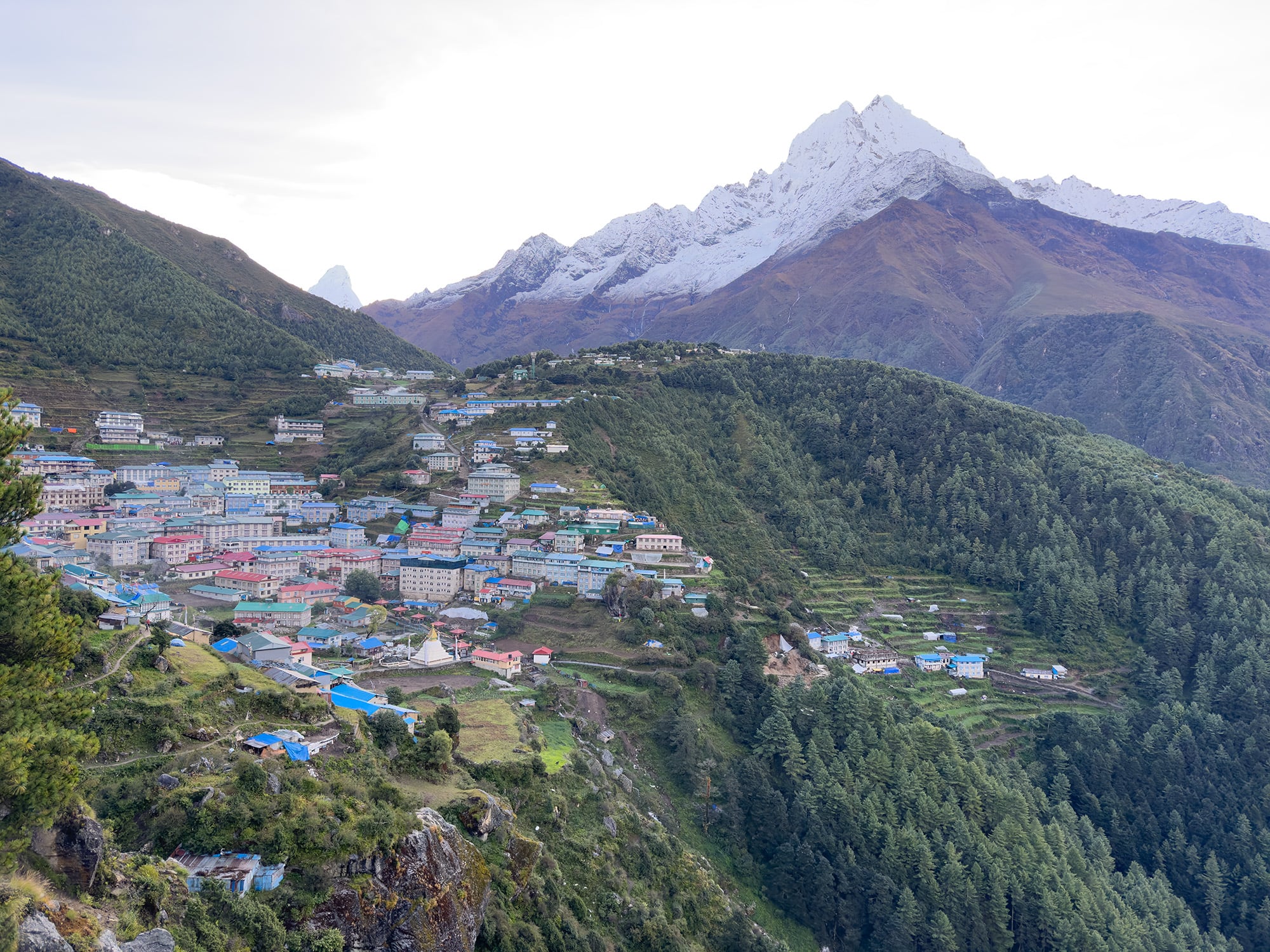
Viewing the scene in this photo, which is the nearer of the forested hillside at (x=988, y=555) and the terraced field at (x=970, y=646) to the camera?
the forested hillside at (x=988, y=555)

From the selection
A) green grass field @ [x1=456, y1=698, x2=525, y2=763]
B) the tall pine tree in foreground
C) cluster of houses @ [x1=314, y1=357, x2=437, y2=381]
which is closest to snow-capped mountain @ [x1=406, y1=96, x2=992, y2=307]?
cluster of houses @ [x1=314, y1=357, x2=437, y2=381]

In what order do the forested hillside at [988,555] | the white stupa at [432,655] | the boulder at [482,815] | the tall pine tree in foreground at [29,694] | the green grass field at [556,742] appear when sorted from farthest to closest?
1. the forested hillside at [988,555]
2. the white stupa at [432,655]
3. the green grass field at [556,742]
4. the boulder at [482,815]
5. the tall pine tree in foreground at [29,694]

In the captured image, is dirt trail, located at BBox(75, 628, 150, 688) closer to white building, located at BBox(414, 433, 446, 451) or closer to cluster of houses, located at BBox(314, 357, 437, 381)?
white building, located at BBox(414, 433, 446, 451)

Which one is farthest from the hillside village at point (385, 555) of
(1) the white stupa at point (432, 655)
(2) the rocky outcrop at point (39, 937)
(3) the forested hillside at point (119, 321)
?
(2) the rocky outcrop at point (39, 937)

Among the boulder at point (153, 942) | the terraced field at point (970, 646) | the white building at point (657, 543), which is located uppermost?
the boulder at point (153, 942)

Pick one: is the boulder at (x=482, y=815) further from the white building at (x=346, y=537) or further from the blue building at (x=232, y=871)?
the white building at (x=346, y=537)

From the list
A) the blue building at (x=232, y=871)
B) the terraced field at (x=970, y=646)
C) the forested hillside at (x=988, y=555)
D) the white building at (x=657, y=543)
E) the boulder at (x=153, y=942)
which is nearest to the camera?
the boulder at (x=153, y=942)

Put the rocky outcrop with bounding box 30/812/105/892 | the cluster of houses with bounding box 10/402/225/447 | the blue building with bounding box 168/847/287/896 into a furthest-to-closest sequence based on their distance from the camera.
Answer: the cluster of houses with bounding box 10/402/225/447, the blue building with bounding box 168/847/287/896, the rocky outcrop with bounding box 30/812/105/892
